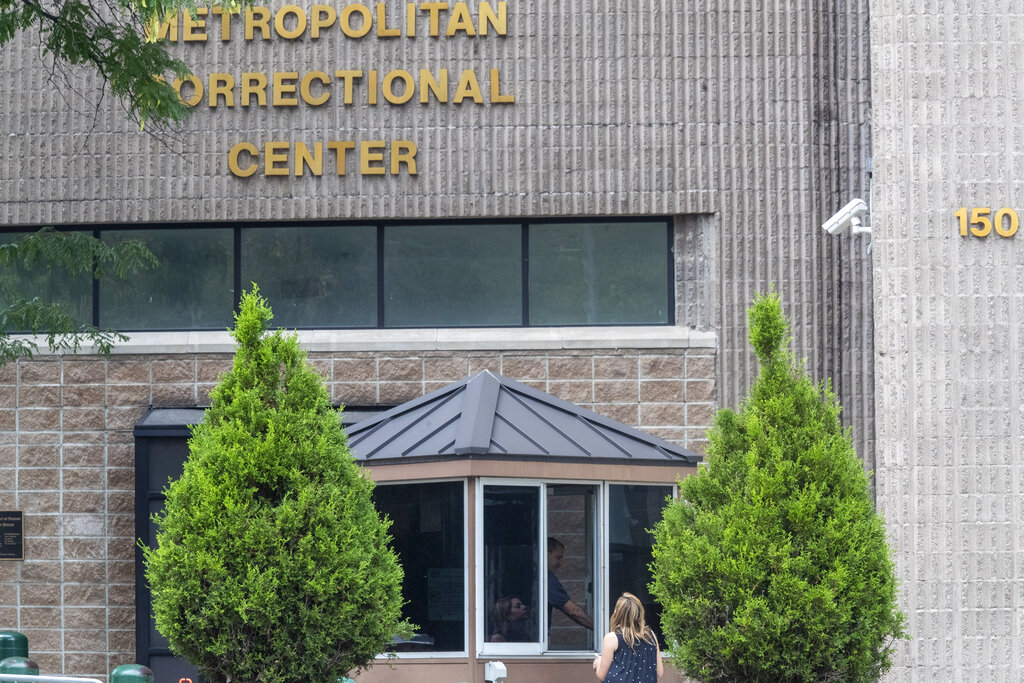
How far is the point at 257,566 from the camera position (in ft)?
27.1

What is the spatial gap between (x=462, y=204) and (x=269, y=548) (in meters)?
6.45

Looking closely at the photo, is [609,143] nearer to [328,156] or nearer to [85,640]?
[328,156]

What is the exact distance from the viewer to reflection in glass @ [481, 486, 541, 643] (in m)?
9.98

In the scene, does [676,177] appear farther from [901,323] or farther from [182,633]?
[182,633]

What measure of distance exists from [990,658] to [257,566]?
27.1ft

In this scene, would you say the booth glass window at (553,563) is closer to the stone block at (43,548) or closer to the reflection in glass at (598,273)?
the reflection in glass at (598,273)

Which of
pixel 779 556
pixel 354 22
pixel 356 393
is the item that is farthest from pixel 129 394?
pixel 779 556

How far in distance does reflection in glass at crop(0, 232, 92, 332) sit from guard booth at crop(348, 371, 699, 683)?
536cm

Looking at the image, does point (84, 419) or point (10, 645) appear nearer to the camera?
point (10, 645)

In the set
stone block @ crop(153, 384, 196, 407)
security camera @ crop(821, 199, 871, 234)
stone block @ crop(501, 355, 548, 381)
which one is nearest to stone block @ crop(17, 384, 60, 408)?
stone block @ crop(153, 384, 196, 407)

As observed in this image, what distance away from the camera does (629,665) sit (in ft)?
30.3

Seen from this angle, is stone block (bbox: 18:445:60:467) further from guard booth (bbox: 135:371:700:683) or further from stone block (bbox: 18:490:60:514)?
guard booth (bbox: 135:371:700:683)

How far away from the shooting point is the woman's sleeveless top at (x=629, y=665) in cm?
921

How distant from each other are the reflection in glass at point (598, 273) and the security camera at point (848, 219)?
183 cm
